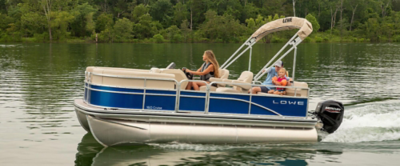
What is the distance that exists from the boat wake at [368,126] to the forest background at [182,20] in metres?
68.2

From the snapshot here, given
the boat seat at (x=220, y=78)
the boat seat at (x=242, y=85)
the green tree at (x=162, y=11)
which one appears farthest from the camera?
the green tree at (x=162, y=11)

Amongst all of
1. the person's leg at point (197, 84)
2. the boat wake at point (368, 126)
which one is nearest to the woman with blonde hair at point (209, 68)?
the person's leg at point (197, 84)

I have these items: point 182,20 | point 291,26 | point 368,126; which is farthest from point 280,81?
point 182,20

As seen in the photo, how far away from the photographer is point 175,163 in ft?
28.2

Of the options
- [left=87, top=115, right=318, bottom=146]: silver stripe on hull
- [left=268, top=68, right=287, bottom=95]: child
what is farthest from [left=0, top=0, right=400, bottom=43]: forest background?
[left=87, top=115, right=318, bottom=146]: silver stripe on hull

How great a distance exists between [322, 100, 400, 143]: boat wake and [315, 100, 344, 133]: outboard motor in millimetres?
216

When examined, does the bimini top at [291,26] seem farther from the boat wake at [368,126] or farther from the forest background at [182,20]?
the forest background at [182,20]

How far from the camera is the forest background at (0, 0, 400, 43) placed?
79562 mm

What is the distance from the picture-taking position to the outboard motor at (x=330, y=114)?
1016 centimetres

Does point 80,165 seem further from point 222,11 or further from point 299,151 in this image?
point 222,11

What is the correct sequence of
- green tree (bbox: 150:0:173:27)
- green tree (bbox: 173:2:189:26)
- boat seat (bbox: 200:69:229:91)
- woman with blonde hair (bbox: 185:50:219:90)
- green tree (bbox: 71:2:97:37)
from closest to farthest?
1. boat seat (bbox: 200:69:229:91)
2. woman with blonde hair (bbox: 185:50:219:90)
3. green tree (bbox: 71:2:97:37)
4. green tree (bbox: 173:2:189:26)
5. green tree (bbox: 150:0:173:27)

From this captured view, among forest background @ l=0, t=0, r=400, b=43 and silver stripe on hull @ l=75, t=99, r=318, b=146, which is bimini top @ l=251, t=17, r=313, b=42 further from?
forest background @ l=0, t=0, r=400, b=43

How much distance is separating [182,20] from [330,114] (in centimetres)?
8142

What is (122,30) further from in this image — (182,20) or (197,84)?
(197,84)
